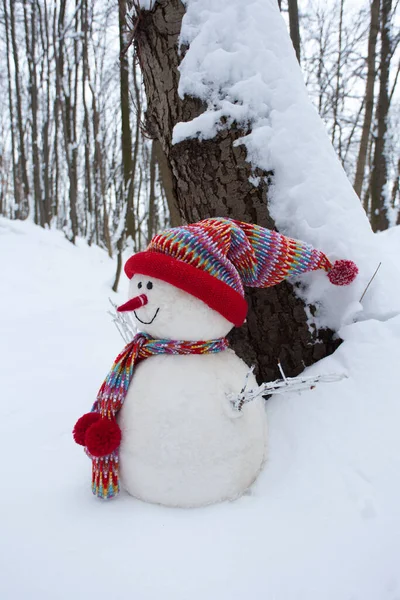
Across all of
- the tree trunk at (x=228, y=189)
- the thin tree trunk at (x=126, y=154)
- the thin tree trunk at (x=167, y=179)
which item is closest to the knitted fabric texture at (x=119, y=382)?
the tree trunk at (x=228, y=189)

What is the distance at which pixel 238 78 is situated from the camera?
1398 millimetres

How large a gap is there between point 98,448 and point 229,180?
1021 millimetres

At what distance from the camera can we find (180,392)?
1.07 m

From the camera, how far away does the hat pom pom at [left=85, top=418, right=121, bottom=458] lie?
103 cm

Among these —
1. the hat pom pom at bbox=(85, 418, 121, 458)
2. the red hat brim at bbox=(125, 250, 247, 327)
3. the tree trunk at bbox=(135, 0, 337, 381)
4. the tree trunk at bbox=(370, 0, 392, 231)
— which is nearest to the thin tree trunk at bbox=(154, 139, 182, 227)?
the tree trunk at bbox=(135, 0, 337, 381)

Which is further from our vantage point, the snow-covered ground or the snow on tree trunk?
the snow on tree trunk

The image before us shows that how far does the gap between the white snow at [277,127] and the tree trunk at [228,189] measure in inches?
1.7

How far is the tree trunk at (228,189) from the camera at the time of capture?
1424 mm

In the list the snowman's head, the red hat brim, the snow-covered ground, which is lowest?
the snow-covered ground

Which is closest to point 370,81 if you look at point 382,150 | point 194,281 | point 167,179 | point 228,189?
point 382,150

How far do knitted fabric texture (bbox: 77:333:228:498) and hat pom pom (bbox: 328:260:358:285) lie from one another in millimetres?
435

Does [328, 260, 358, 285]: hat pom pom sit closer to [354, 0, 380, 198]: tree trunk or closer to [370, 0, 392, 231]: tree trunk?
[354, 0, 380, 198]: tree trunk

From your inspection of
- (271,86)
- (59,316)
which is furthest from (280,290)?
(59,316)

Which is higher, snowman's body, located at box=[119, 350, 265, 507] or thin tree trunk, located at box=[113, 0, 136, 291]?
thin tree trunk, located at box=[113, 0, 136, 291]
